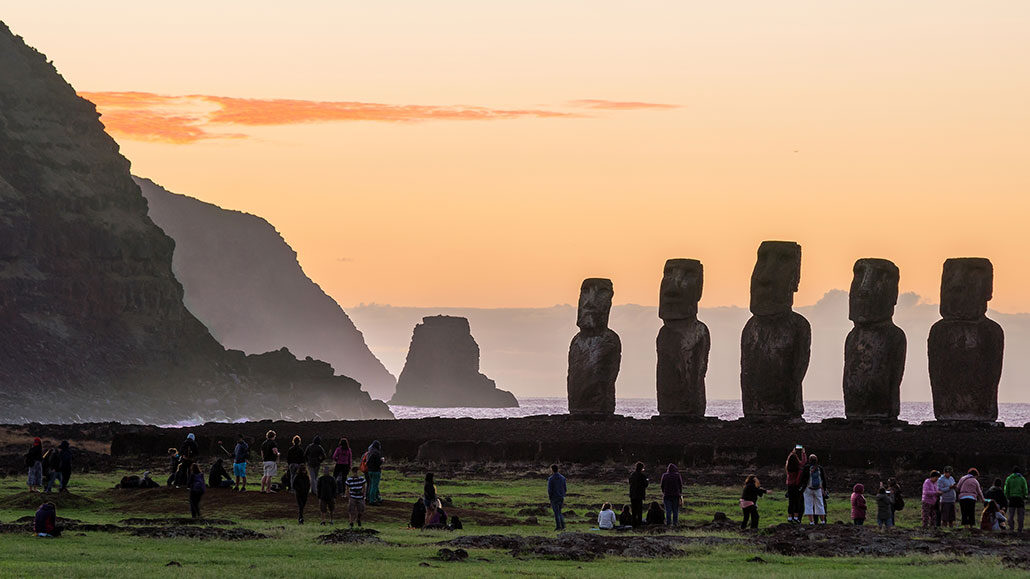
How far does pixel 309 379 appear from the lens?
180500 mm

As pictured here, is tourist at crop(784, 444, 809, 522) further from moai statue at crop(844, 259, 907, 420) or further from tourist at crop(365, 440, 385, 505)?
moai statue at crop(844, 259, 907, 420)

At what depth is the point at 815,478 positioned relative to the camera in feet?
109

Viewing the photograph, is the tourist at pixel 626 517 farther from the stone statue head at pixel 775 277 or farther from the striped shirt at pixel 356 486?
the stone statue head at pixel 775 277

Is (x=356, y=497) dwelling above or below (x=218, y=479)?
below

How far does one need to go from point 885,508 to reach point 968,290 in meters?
17.4

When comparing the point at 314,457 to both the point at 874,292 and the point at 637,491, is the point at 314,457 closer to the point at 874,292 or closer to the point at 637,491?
the point at 637,491

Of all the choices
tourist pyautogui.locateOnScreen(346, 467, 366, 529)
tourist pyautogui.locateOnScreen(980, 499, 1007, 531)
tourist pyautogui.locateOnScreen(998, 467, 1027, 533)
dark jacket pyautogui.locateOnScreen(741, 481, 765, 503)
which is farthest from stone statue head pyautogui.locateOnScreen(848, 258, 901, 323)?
tourist pyautogui.locateOnScreen(346, 467, 366, 529)

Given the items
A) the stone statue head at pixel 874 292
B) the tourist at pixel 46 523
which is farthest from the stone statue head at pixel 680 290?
the tourist at pixel 46 523

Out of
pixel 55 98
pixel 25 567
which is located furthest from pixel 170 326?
pixel 25 567

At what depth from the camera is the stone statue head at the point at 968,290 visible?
47875 mm

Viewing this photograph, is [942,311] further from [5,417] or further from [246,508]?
[5,417]

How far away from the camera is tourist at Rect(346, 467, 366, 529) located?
3181cm

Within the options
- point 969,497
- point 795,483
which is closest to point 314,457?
point 795,483

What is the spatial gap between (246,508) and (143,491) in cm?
337
